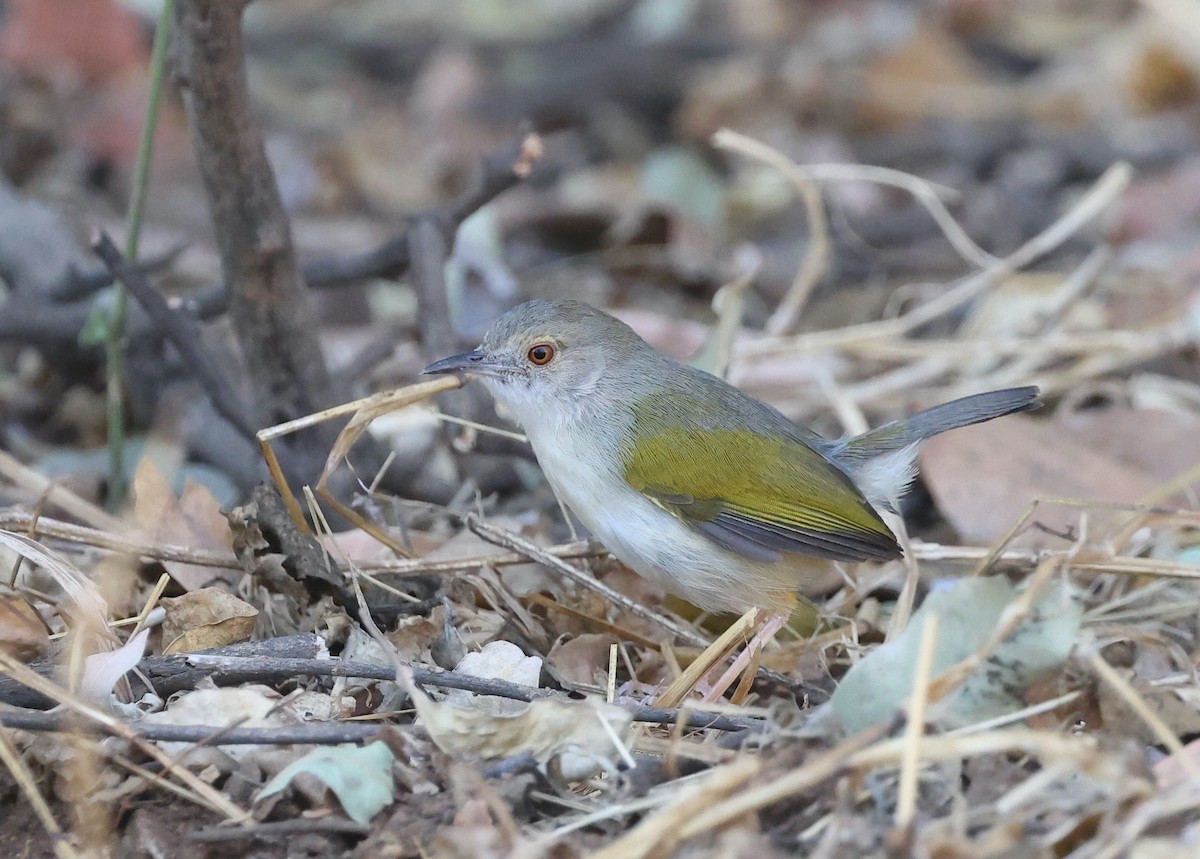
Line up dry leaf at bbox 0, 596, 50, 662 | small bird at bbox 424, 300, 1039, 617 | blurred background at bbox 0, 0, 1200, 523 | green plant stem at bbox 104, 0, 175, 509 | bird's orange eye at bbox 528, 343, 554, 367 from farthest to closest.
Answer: blurred background at bbox 0, 0, 1200, 523, bird's orange eye at bbox 528, 343, 554, 367, green plant stem at bbox 104, 0, 175, 509, small bird at bbox 424, 300, 1039, 617, dry leaf at bbox 0, 596, 50, 662

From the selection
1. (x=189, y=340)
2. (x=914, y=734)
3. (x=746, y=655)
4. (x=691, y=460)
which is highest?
Result: (x=189, y=340)

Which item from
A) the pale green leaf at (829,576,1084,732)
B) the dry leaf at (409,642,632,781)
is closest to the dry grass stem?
the pale green leaf at (829,576,1084,732)

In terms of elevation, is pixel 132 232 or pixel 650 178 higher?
pixel 132 232

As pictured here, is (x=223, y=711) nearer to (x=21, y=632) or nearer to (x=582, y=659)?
(x=21, y=632)

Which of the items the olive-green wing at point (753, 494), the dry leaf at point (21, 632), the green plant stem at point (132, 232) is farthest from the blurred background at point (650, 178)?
the dry leaf at point (21, 632)

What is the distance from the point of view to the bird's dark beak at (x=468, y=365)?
3.66 m

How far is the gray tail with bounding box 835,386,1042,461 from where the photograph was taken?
368 cm

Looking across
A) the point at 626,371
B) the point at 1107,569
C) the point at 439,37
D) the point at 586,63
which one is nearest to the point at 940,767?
the point at 1107,569

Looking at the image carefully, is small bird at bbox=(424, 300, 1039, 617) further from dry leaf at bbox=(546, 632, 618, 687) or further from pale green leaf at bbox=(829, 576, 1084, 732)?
pale green leaf at bbox=(829, 576, 1084, 732)

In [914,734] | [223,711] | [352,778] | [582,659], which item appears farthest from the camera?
[582,659]

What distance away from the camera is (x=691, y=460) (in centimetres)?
367

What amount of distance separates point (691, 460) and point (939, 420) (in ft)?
2.37

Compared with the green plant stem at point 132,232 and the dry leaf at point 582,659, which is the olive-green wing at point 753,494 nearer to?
the dry leaf at point 582,659

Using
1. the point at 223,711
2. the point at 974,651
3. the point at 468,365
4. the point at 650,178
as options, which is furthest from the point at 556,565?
the point at 650,178
